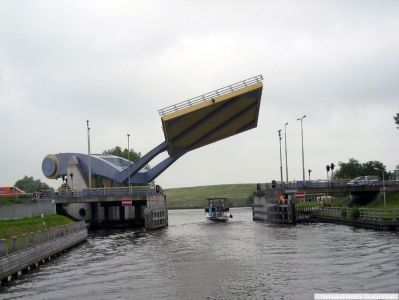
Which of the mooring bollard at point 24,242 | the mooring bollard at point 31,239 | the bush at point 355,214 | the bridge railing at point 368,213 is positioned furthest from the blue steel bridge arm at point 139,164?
the mooring bollard at point 24,242

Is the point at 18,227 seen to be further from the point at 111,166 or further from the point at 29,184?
the point at 29,184

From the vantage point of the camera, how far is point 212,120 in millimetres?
63250

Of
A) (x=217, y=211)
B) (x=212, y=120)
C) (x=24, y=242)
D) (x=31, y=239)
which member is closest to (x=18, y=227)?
(x=31, y=239)

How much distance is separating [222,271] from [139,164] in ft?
157

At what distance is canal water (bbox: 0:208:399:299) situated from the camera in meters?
21.2

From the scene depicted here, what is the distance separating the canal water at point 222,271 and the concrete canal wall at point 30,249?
2.02ft

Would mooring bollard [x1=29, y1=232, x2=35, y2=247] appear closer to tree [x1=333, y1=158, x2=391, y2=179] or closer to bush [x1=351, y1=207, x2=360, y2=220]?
bush [x1=351, y1=207, x2=360, y2=220]

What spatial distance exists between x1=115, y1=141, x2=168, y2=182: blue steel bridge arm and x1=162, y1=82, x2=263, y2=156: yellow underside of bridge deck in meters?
1.26

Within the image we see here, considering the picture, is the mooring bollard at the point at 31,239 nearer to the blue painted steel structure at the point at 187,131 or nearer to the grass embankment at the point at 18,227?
the grass embankment at the point at 18,227

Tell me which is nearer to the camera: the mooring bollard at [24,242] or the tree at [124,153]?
the mooring bollard at [24,242]

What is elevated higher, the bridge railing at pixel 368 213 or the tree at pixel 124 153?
the tree at pixel 124 153

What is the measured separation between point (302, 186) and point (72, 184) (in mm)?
32640

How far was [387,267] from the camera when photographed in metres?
25.3

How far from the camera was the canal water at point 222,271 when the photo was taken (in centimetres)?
2122
